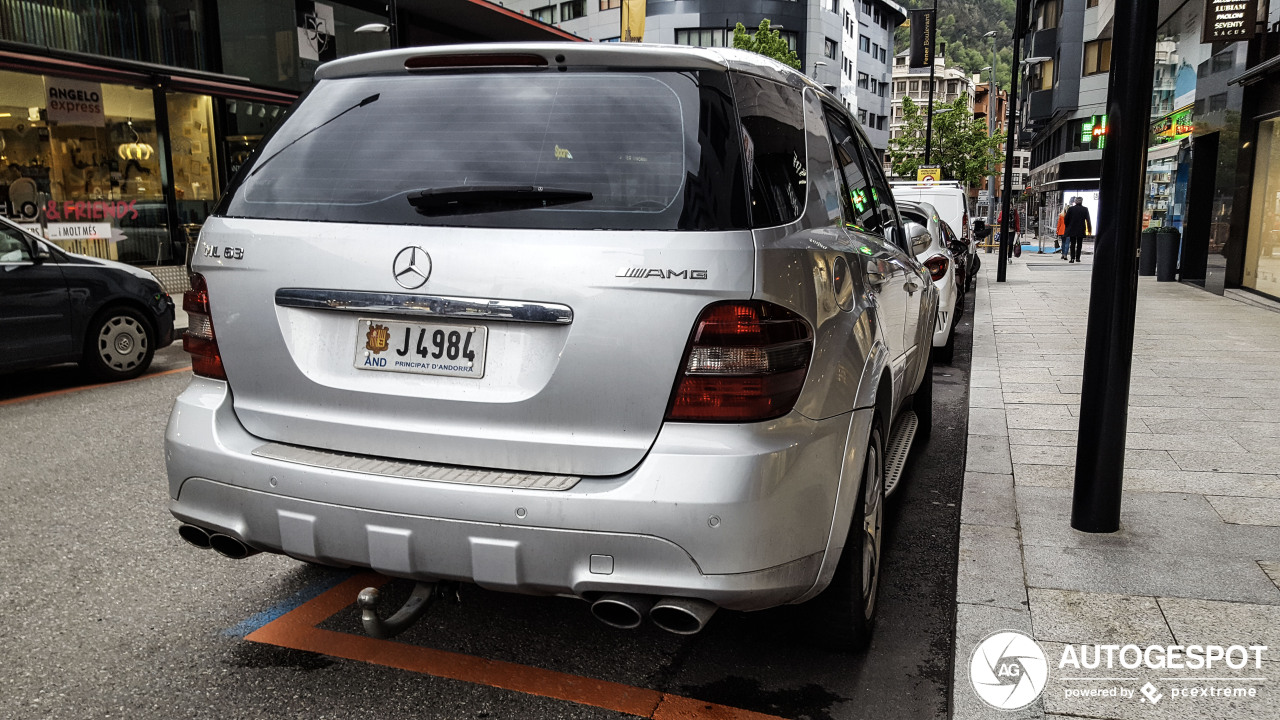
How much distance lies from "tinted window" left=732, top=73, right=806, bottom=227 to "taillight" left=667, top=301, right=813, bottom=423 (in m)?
0.25

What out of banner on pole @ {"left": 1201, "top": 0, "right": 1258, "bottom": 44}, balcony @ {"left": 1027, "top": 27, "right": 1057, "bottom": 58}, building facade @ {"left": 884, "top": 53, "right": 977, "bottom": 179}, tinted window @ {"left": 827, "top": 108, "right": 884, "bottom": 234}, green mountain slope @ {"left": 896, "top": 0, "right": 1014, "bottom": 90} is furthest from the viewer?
green mountain slope @ {"left": 896, "top": 0, "right": 1014, "bottom": 90}

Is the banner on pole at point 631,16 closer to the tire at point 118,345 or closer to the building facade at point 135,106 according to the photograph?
the building facade at point 135,106

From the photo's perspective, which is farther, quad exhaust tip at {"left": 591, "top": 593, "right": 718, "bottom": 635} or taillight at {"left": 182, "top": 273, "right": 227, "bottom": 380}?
taillight at {"left": 182, "top": 273, "right": 227, "bottom": 380}

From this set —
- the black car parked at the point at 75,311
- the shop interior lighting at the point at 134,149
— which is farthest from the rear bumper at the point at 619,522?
the shop interior lighting at the point at 134,149

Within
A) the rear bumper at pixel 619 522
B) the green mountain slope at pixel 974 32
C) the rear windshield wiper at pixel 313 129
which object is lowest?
the rear bumper at pixel 619 522

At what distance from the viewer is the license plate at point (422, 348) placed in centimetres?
248

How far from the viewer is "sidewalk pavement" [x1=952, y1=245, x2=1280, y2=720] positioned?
2.79 meters

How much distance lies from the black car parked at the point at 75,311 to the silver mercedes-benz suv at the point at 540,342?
5.46m

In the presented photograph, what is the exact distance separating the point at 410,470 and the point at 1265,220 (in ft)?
50.7

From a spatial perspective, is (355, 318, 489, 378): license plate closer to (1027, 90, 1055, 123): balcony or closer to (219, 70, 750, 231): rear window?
(219, 70, 750, 231): rear window

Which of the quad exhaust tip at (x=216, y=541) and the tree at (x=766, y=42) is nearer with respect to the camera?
the quad exhaust tip at (x=216, y=541)

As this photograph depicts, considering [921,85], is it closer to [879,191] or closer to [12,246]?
[12,246]

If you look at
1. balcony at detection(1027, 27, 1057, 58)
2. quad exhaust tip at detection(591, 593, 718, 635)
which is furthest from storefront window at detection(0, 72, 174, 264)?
balcony at detection(1027, 27, 1057, 58)

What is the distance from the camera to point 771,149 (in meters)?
2.65
